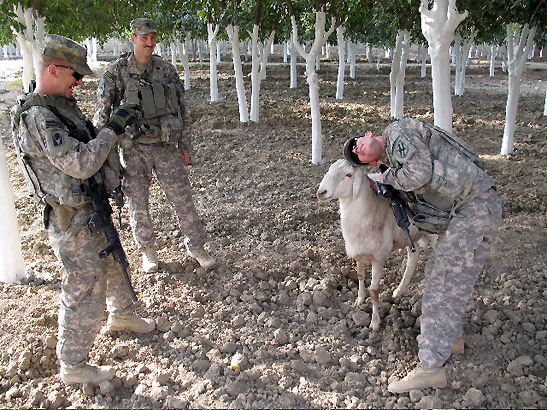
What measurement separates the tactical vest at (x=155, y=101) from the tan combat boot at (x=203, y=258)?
118 cm

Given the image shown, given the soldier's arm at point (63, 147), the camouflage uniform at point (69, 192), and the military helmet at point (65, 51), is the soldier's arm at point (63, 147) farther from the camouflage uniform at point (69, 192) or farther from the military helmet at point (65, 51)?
the military helmet at point (65, 51)

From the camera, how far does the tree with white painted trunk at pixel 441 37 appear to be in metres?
4.89

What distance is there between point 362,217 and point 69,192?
7.24 ft

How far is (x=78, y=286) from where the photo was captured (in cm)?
311

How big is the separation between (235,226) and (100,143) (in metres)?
2.97

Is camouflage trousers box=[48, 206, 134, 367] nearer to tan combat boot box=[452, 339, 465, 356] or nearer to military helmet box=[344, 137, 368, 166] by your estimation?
military helmet box=[344, 137, 368, 166]

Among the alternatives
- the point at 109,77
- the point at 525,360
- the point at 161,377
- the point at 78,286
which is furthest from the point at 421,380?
the point at 109,77

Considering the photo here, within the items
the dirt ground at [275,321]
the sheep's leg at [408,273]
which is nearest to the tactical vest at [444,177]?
the sheep's leg at [408,273]

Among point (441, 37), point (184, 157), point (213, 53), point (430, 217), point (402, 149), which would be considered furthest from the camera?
point (213, 53)

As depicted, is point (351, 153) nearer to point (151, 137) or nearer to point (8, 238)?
point (151, 137)

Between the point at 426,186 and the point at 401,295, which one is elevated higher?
the point at 426,186

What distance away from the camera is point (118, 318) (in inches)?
146

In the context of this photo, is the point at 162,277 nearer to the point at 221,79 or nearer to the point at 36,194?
the point at 36,194

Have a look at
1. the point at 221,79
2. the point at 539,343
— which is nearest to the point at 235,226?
the point at 539,343
